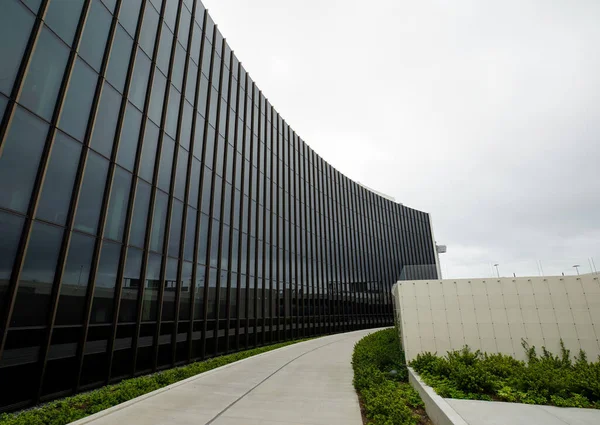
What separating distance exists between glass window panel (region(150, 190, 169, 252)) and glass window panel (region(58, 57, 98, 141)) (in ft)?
14.5

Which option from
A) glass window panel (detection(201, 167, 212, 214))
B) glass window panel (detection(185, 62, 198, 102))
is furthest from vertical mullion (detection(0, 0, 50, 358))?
glass window panel (detection(201, 167, 212, 214))

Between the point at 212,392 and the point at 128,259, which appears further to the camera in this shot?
the point at 128,259

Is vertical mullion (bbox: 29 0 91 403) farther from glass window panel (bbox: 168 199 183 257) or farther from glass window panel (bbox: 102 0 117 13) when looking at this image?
glass window panel (bbox: 168 199 183 257)

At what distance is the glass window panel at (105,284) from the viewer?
11281 mm

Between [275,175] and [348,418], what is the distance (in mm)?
22994

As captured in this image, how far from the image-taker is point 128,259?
Result: 12805mm

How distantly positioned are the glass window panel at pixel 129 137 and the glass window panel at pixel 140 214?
3.45ft

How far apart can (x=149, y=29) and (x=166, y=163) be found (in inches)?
245

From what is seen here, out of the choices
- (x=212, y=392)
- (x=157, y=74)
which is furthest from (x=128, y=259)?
(x=157, y=74)

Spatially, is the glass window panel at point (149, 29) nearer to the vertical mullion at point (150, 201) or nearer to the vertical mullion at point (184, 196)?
the vertical mullion at point (150, 201)

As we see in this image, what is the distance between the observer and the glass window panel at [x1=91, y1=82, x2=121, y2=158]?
38.1ft

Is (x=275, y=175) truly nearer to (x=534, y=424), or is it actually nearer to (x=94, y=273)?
(x=94, y=273)

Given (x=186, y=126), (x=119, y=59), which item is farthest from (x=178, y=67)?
(x=119, y=59)

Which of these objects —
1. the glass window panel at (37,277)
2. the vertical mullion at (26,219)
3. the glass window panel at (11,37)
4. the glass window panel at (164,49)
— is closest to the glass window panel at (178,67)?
the glass window panel at (164,49)
